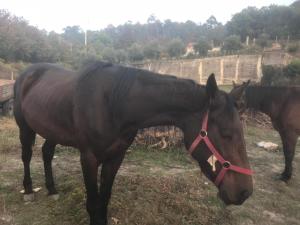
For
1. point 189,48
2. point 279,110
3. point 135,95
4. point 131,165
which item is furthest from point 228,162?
point 189,48

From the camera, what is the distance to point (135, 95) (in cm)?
257

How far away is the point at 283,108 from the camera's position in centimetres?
589

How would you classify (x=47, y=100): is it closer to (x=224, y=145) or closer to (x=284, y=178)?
(x=224, y=145)

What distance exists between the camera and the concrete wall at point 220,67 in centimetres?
4334

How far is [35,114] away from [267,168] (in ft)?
14.7

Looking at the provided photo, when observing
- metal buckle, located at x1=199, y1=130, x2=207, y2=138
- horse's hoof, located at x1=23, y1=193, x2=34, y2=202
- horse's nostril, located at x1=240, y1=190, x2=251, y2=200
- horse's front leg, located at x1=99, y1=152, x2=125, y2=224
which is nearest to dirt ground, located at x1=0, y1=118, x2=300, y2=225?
horse's hoof, located at x1=23, y1=193, x2=34, y2=202

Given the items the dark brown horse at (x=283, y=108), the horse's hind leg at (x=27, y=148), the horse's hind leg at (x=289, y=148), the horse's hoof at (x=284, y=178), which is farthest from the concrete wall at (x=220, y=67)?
the horse's hind leg at (x=27, y=148)

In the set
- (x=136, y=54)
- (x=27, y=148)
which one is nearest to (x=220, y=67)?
(x=136, y=54)

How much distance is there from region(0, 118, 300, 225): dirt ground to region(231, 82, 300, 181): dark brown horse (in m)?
0.55

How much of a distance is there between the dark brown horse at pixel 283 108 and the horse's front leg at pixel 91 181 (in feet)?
11.5

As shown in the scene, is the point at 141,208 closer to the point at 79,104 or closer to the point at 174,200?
the point at 174,200

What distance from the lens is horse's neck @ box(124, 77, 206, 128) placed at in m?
2.38

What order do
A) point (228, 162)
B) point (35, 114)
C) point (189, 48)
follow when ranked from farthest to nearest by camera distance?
point (189, 48) → point (35, 114) → point (228, 162)

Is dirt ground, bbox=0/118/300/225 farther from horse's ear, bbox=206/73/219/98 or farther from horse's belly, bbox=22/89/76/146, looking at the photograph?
horse's ear, bbox=206/73/219/98
